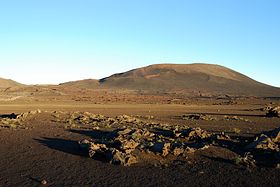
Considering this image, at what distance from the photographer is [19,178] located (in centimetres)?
1248

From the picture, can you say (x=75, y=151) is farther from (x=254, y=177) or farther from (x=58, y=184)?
(x=254, y=177)

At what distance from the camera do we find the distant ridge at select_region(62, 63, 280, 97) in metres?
143

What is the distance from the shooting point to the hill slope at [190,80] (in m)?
142

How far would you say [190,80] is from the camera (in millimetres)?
160625

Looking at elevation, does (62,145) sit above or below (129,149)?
below

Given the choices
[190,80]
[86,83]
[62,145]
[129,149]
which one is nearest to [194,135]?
[129,149]

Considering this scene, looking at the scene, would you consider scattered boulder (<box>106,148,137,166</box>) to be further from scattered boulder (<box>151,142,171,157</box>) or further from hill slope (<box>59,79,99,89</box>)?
hill slope (<box>59,79,99,89</box>)

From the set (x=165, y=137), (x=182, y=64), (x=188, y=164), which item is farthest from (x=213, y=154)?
(x=182, y=64)

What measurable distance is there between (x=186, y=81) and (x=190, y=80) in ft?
8.69

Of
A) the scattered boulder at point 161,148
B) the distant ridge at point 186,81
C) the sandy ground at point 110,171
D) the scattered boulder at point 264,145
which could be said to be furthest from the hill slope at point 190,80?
the sandy ground at point 110,171

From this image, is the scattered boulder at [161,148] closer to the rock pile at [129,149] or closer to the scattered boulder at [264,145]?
the rock pile at [129,149]

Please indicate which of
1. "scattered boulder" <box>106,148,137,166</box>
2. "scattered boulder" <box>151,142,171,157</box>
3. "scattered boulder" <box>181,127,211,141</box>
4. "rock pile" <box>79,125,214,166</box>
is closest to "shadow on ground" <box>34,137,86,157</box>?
"rock pile" <box>79,125,214,166</box>

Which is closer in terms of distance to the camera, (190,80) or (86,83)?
(190,80)

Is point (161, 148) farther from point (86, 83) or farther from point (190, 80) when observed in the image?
Result: point (86, 83)
